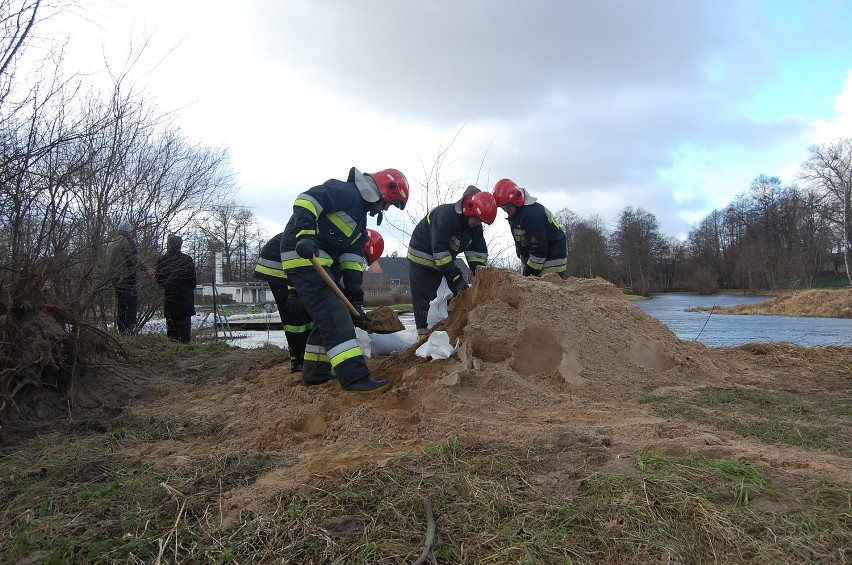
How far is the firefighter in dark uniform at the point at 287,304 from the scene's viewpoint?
5719 mm

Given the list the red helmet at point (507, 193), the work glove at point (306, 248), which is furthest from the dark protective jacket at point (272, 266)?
the red helmet at point (507, 193)

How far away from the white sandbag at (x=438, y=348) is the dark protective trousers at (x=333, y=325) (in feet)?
2.14

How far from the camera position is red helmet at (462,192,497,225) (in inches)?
262

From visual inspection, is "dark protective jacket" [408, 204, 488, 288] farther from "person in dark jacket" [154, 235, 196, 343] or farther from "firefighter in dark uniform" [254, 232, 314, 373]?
"person in dark jacket" [154, 235, 196, 343]

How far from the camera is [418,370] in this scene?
15.0 feet

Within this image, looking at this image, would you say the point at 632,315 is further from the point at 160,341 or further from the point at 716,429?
the point at 160,341

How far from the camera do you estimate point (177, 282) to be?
9.02 m

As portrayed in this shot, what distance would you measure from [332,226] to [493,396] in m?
2.20

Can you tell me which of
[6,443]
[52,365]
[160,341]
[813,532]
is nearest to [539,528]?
[813,532]

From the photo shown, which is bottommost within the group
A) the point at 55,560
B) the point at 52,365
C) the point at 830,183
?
the point at 55,560

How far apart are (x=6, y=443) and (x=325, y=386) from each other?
89.4 inches

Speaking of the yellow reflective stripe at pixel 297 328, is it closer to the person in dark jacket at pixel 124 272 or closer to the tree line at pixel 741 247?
the person in dark jacket at pixel 124 272

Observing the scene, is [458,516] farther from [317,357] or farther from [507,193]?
[507,193]

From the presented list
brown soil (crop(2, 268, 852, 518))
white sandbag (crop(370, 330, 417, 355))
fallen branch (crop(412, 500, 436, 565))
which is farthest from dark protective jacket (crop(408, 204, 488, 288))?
fallen branch (crop(412, 500, 436, 565))
